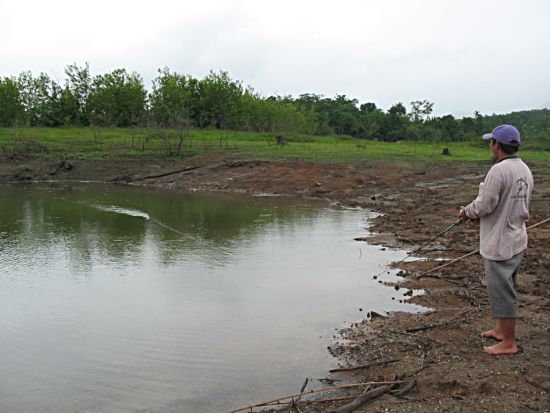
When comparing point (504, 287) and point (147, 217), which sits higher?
point (504, 287)

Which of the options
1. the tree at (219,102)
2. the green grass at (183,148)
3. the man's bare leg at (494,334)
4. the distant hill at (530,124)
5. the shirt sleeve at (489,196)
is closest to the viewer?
the shirt sleeve at (489,196)

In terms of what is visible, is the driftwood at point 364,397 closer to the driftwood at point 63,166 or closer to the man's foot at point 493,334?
the man's foot at point 493,334

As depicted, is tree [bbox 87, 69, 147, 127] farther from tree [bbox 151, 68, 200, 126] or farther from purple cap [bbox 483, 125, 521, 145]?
purple cap [bbox 483, 125, 521, 145]

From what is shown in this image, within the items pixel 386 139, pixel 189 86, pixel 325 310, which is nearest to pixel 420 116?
pixel 386 139

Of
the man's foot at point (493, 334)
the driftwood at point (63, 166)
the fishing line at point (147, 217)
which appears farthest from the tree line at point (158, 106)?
the man's foot at point (493, 334)

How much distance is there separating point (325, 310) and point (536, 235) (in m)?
5.33

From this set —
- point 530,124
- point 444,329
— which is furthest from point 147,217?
point 530,124

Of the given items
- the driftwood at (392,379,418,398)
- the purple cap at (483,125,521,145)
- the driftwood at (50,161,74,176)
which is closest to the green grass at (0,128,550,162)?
the driftwood at (50,161,74,176)

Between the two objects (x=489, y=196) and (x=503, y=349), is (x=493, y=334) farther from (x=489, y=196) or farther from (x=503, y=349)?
(x=489, y=196)

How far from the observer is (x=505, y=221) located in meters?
4.47

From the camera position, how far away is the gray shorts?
447 cm

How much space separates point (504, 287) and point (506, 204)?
0.69 metres

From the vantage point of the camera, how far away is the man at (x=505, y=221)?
14.6 ft

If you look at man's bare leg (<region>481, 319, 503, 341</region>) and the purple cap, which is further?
man's bare leg (<region>481, 319, 503, 341</region>)
